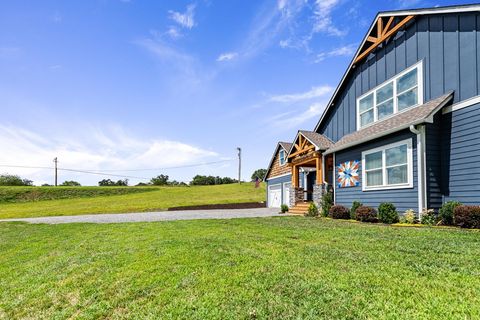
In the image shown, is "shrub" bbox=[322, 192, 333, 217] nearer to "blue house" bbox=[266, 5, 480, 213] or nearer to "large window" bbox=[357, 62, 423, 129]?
"blue house" bbox=[266, 5, 480, 213]

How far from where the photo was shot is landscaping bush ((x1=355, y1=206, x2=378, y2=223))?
1011 centimetres

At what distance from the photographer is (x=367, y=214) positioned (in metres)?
10.2

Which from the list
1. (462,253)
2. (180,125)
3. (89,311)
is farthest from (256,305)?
(180,125)

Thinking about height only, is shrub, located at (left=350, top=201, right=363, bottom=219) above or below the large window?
below

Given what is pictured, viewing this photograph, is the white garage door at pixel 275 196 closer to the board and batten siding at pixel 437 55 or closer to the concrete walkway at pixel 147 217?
the concrete walkway at pixel 147 217

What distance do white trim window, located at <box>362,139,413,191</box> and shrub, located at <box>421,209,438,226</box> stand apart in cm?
95

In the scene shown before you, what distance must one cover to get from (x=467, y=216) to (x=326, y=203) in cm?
623

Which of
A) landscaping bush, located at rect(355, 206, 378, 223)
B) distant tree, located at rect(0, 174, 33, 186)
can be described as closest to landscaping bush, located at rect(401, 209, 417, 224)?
landscaping bush, located at rect(355, 206, 378, 223)

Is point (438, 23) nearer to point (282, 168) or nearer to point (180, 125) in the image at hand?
point (282, 168)

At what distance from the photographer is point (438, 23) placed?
9492 mm

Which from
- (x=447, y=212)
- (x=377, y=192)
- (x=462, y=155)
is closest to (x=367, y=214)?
(x=377, y=192)

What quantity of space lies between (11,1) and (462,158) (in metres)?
15.5

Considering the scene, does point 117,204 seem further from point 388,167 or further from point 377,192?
point 388,167

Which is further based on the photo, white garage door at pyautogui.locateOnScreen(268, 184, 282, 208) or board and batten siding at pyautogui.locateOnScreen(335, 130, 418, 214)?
white garage door at pyautogui.locateOnScreen(268, 184, 282, 208)
